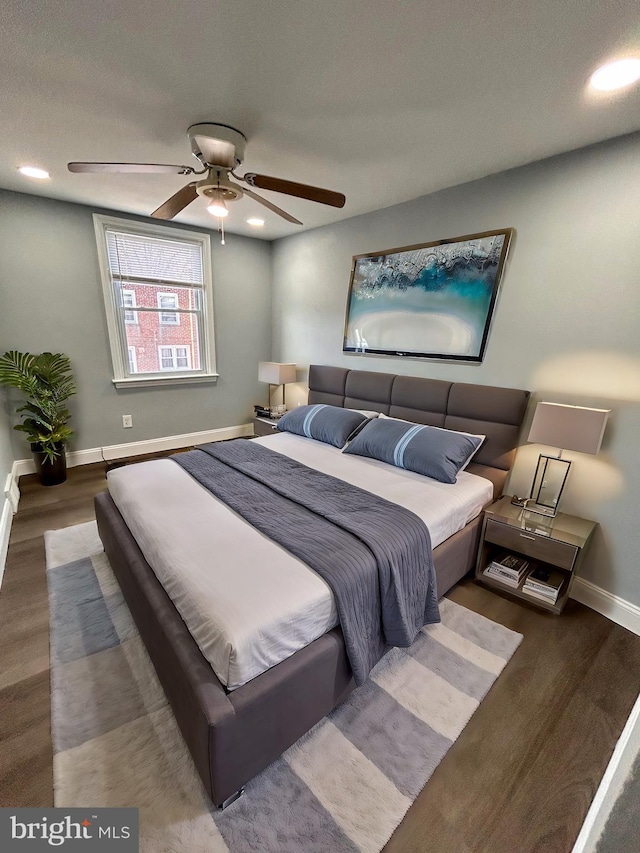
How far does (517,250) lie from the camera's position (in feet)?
7.58

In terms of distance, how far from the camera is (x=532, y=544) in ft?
6.60

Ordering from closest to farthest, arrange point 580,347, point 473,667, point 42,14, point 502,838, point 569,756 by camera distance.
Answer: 1. point 502,838
2. point 42,14
3. point 569,756
4. point 473,667
5. point 580,347

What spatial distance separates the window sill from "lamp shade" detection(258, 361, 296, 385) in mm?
700

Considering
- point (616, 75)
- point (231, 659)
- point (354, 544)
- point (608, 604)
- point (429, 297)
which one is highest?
point (616, 75)

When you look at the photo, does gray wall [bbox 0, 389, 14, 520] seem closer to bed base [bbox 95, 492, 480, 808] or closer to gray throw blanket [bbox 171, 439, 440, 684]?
gray throw blanket [bbox 171, 439, 440, 684]

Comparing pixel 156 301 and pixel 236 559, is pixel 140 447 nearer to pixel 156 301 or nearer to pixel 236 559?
pixel 156 301

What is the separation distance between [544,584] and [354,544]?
54.8 inches

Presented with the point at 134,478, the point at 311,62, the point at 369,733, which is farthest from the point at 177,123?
the point at 369,733

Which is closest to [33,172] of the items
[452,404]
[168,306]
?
[168,306]

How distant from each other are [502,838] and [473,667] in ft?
2.01

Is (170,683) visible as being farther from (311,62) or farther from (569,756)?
(311,62)

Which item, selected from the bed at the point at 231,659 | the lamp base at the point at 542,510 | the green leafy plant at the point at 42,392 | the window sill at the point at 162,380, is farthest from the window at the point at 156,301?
the lamp base at the point at 542,510

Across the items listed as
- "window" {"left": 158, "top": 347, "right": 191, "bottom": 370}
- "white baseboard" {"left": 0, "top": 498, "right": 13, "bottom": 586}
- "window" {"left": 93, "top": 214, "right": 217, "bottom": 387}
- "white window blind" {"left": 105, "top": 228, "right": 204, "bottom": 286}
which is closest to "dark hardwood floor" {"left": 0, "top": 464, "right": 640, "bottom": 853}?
"white baseboard" {"left": 0, "top": 498, "right": 13, "bottom": 586}

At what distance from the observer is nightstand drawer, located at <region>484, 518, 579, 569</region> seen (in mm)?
1908
